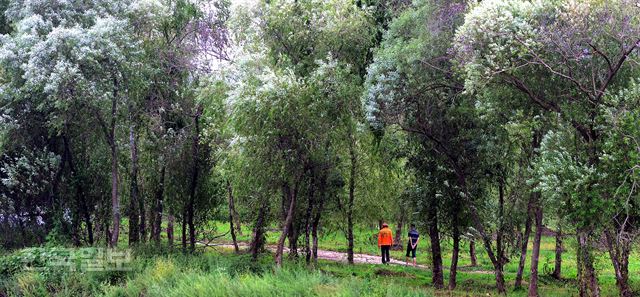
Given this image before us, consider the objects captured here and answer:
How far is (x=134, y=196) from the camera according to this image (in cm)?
2208

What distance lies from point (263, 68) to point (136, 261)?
587 cm

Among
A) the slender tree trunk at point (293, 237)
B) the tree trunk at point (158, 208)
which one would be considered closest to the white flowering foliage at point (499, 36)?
the slender tree trunk at point (293, 237)

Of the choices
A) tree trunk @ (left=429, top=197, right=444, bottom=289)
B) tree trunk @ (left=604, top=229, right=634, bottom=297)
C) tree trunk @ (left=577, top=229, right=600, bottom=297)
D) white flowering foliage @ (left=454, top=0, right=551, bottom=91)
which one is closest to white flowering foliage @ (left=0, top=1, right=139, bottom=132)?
tree trunk @ (left=429, top=197, right=444, bottom=289)

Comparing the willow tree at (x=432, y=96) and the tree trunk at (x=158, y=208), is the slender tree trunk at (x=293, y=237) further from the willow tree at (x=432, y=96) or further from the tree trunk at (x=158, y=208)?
the willow tree at (x=432, y=96)

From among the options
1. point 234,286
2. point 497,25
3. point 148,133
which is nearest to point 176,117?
point 148,133

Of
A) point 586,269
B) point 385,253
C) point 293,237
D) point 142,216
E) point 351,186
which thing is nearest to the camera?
point 586,269

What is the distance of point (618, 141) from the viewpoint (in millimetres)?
10914

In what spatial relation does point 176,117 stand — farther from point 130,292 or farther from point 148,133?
point 130,292

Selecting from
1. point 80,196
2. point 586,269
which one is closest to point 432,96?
point 586,269

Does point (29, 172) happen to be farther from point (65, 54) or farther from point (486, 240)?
point (486, 240)

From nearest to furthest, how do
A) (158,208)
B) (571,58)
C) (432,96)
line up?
(571,58)
(432,96)
(158,208)

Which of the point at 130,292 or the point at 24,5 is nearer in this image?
the point at 130,292

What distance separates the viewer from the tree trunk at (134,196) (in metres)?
21.2

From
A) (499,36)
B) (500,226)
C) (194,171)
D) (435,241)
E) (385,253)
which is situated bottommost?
(385,253)
